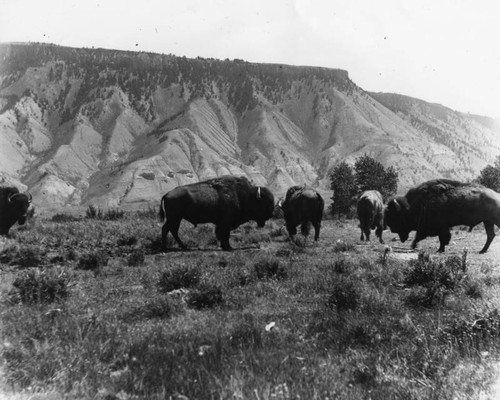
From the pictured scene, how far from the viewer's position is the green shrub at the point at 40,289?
6816mm

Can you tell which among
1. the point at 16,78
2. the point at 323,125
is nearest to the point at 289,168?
the point at 323,125

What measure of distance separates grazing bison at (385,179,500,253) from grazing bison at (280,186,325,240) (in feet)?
13.7

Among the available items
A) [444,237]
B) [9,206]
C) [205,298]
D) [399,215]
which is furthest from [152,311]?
[9,206]

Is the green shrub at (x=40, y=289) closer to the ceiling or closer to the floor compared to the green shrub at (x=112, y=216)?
closer to the ceiling

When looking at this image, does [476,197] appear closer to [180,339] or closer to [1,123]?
[180,339]

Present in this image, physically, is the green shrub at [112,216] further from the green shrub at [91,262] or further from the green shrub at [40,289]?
the green shrub at [40,289]

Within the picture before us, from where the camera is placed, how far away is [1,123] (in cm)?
13200

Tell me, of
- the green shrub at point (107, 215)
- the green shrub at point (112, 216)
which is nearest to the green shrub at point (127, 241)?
the green shrub at point (107, 215)

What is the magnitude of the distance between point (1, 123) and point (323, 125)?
105497mm

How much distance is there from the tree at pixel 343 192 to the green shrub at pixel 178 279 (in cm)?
5166

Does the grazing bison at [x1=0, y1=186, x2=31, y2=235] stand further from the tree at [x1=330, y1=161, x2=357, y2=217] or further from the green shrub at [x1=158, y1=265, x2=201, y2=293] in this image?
the tree at [x1=330, y1=161, x2=357, y2=217]

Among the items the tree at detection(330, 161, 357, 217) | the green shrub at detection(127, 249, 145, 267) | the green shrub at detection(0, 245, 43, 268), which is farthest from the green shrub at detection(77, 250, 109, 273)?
the tree at detection(330, 161, 357, 217)

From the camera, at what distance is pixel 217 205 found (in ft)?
47.6

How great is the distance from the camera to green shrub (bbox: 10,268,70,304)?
6816 millimetres
